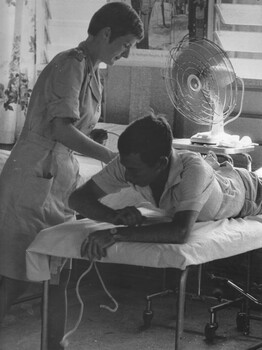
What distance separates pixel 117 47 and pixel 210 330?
1.43m

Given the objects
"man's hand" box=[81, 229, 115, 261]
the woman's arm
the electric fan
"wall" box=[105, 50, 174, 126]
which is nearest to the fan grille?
the electric fan

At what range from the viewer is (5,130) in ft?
16.6

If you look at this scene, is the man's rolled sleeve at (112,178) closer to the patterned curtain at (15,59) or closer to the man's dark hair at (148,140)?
the man's dark hair at (148,140)

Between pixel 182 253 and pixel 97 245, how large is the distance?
0.98 feet

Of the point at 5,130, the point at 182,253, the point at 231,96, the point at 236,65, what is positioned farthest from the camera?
the point at 5,130

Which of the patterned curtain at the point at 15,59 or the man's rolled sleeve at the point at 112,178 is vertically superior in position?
the patterned curtain at the point at 15,59

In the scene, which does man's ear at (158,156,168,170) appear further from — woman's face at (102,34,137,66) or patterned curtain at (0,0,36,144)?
patterned curtain at (0,0,36,144)

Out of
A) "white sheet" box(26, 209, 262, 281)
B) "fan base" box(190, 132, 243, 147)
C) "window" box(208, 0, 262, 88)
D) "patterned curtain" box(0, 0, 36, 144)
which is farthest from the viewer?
"patterned curtain" box(0, 0, 36, 144)

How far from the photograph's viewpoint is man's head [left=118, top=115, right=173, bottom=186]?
2641mm

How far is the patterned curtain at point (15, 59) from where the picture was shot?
491cm

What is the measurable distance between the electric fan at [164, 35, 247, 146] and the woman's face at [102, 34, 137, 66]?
111 cm

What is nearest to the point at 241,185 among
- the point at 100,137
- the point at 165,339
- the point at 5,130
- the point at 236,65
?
the point at 100,137

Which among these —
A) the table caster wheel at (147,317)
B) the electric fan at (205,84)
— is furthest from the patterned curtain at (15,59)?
the table caster wheel at (147,317)

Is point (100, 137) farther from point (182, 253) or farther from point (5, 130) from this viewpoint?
point (5, 130)
